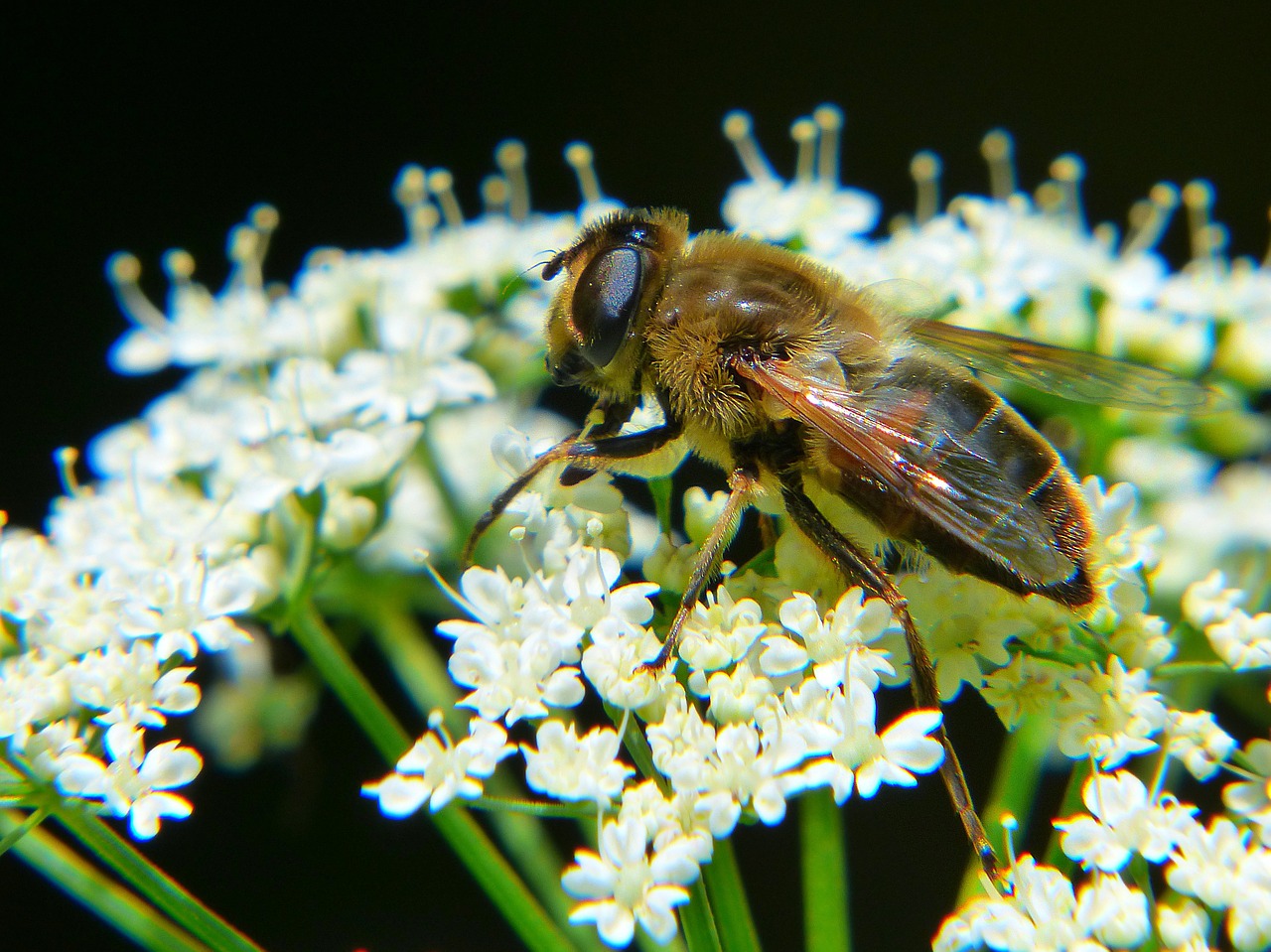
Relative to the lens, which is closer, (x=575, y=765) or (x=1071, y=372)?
(x=575, y=765)

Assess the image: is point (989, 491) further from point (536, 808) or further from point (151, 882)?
point (151, 882)

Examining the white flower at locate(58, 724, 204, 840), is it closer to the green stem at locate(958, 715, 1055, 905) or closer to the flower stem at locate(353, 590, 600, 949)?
the flower stem at locate(353, 590, 600, 949)

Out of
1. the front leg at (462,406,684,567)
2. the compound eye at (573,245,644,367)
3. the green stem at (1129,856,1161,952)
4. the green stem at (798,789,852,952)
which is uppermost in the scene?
the compound eye at (573,245,644,367)

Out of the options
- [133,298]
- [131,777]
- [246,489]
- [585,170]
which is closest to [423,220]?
[585,170]

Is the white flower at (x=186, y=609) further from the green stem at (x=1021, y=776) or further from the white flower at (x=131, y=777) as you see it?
the green stem at (x=1021, y=776)

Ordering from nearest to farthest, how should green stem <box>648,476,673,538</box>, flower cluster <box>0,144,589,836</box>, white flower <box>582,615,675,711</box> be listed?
white flower <box>582,615,675,711</box> < flower cluster <box>0,144,589,836</box> < green stem <box>648,476,673,538</box>

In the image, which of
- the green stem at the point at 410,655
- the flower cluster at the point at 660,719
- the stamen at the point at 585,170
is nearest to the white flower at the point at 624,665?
the flower cluster at the point at 660,719

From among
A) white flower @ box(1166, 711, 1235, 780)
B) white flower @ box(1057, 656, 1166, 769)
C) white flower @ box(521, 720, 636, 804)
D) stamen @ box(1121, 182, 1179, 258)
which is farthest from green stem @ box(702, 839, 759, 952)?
stamen @ box(1121, 182, 1179, 258)
